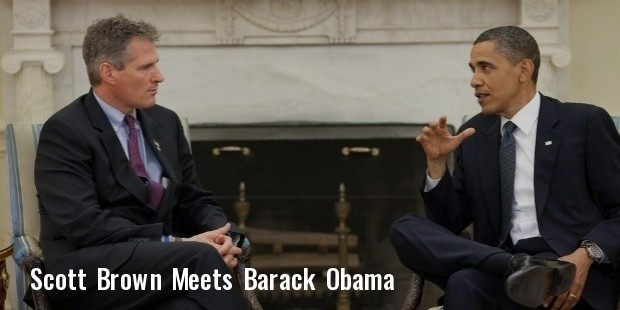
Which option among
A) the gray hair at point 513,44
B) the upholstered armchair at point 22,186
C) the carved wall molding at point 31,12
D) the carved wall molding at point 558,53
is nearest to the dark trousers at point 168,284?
the upholstered armchair at point 22,186

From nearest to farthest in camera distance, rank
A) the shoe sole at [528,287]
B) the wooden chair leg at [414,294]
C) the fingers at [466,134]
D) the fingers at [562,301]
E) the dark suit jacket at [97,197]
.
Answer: the shoe sole at [528,287] → the fingers at [562,301] → the dark suit jacket at [97,197] → the fingers at [466,134] → the wooden chair leg at [414,294]

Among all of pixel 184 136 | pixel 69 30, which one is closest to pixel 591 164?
pixel 184 136

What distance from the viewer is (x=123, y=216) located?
3496 mm

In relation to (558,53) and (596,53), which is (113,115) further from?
(596,53)

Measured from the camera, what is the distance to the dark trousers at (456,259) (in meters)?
3.24

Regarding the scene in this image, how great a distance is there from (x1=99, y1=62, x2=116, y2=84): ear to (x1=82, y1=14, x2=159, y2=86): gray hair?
0.01 meters

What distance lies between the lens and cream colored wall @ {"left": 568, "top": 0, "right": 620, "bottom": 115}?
4969mm

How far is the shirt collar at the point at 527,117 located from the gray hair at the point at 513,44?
0.10 metres

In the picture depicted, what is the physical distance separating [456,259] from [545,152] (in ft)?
1.45

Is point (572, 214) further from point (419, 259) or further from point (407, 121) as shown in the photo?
point (407, 121)

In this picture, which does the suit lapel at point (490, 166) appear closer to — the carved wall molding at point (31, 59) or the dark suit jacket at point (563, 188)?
the dark suit jacket at point (563, 188)

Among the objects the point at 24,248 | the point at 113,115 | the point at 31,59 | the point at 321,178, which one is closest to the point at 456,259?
the point at 113,115

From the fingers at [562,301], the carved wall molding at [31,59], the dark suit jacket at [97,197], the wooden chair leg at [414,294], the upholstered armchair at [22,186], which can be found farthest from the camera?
the carved wall molding at [31,59]

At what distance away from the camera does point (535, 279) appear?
3.06 m
